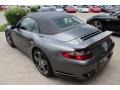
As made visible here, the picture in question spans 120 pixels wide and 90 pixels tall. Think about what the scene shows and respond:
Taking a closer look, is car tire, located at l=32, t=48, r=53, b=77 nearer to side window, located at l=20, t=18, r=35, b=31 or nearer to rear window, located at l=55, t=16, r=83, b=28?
side window, located at l=20, t=18, r=35, b=31

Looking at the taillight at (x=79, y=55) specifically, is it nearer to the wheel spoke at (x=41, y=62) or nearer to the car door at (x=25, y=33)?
the wheel spoke at (x=41, y=62)

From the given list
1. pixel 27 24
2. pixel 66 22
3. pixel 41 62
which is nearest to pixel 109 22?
pixel 66 22

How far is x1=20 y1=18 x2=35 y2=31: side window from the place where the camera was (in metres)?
4.81

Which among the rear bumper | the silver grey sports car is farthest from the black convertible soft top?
the rear bumper

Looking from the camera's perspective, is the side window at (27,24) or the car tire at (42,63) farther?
the side window at (27,24)

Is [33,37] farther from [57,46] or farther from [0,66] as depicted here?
[0,66]

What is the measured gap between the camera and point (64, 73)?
3.69 metres

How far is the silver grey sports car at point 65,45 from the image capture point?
→ 11.5 ft

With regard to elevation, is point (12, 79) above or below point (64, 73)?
below

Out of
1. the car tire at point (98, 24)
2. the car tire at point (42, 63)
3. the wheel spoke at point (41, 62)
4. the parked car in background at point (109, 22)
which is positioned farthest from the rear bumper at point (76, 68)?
the car tire at point (98, 24)

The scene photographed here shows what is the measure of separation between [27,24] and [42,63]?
56.3 inches

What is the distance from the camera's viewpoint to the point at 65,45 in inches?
143
